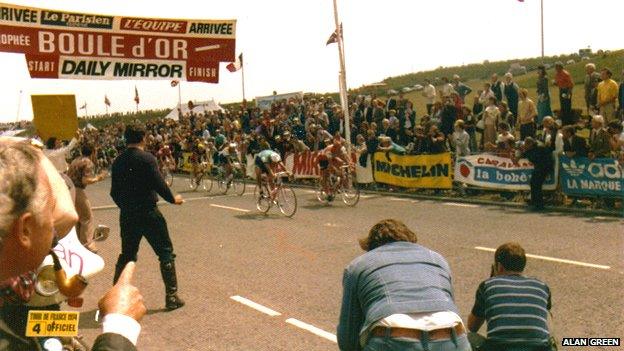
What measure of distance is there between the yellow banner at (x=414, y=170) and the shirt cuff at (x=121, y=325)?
58.2 ft

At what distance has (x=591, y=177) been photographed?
1512cm

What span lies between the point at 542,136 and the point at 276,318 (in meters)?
11.3

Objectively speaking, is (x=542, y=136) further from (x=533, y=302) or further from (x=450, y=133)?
(x=533, y=302)

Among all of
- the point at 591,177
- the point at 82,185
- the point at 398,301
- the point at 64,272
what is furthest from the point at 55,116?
the point at 64,272

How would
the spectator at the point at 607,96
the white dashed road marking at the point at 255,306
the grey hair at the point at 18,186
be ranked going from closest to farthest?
the grey hair at the point at 18,186
the white dashed road marking at the point at 255,306
the spectator at the point at 607,96

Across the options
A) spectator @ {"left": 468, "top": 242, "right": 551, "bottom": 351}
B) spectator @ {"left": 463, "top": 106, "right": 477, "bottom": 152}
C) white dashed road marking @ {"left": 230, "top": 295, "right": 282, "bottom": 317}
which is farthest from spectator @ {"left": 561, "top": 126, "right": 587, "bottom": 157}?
spectator @ {"left": 468, "top": 242, "right": 551, "bottom": 351}

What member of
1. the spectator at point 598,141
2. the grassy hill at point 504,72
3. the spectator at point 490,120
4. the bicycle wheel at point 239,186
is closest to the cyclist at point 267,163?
the bicycle wheel at point 239,186

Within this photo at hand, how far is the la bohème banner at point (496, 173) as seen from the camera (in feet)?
54.7

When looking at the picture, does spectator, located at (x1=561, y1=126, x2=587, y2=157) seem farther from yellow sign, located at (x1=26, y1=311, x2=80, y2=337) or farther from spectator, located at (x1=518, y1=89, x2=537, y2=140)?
yellow sign, located at (x1=26, y1=311, x2=80, y2=337)

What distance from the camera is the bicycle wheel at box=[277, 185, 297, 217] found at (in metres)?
16.3

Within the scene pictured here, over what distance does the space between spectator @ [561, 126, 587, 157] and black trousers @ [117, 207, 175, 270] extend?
10.6m

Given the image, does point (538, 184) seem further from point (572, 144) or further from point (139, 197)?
point (139, 197)

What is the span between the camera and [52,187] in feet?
5.54

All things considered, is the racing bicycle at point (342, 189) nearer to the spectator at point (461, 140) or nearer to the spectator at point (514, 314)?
the spectator at point (461, 140)
